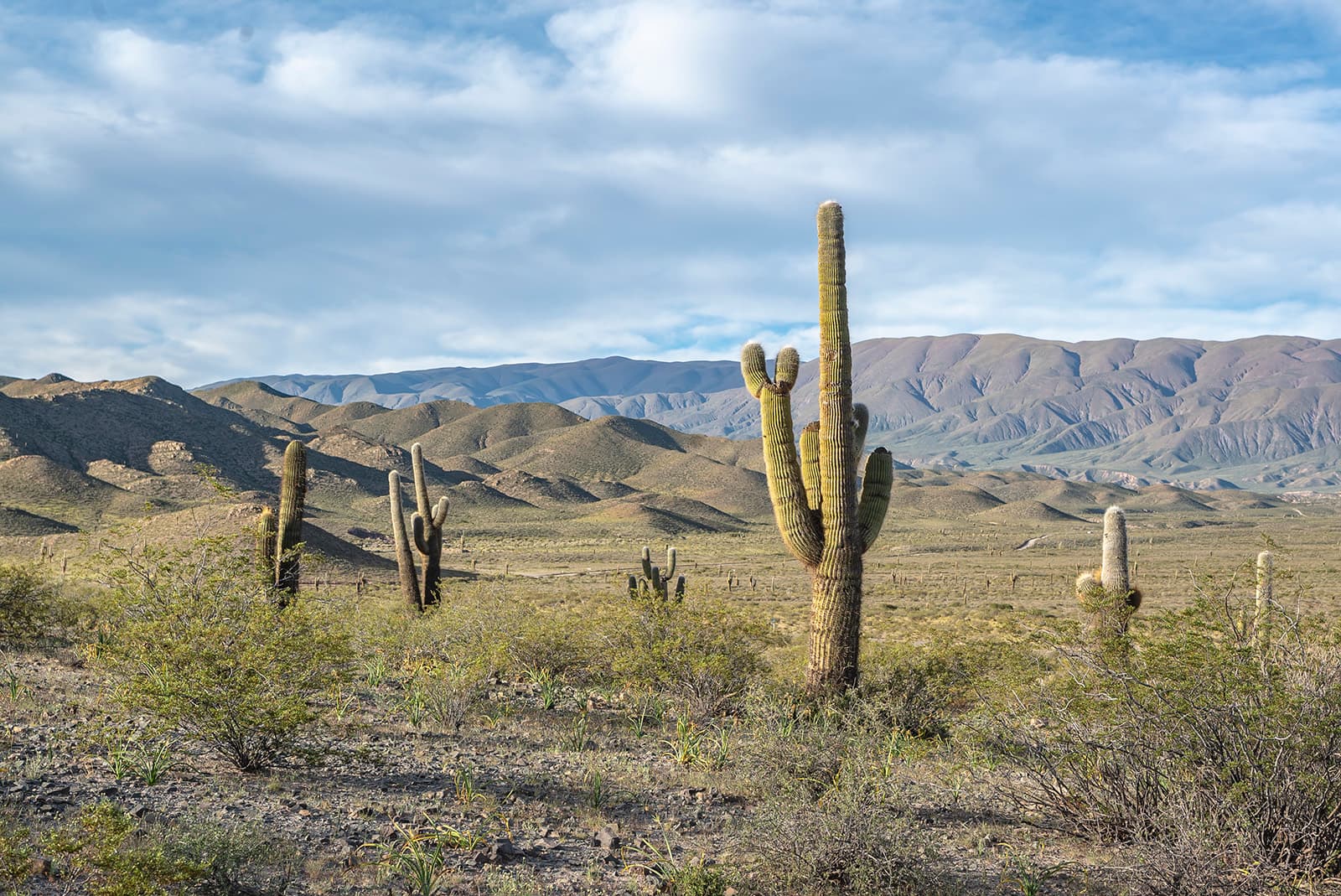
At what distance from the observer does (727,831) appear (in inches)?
291

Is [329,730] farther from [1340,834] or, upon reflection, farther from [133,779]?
[1340,834]

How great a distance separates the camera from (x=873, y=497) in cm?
1250

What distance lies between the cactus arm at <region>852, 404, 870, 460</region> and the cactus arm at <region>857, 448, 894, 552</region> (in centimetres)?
22

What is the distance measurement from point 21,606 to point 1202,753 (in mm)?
16575

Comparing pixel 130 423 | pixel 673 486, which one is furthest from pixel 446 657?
pixel 673 486

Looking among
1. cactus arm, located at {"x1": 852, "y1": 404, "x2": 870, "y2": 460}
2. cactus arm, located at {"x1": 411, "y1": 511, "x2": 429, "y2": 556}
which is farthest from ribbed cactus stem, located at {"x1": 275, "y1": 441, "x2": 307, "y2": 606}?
cactus arm, located at {"x1": 852, "y1": 404, "x2": 870, "y2": 460}

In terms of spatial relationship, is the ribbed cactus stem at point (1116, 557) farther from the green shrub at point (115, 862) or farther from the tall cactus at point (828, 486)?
the green shrub at point (115, 862)

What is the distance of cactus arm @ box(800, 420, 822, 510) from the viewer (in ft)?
38.9

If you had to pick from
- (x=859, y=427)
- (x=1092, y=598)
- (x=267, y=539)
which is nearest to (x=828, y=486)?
(x=859, y=427)

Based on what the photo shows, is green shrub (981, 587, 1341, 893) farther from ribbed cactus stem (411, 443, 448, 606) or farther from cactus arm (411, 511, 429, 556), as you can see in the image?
cactus arm (411, 511, 429, 556)

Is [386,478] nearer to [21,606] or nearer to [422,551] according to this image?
[422,551]

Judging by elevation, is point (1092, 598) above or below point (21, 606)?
above

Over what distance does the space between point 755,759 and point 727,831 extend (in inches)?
35.0

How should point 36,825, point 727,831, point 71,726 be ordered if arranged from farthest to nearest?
1. point 71,726
2. point 727,831
3. point 36,825
